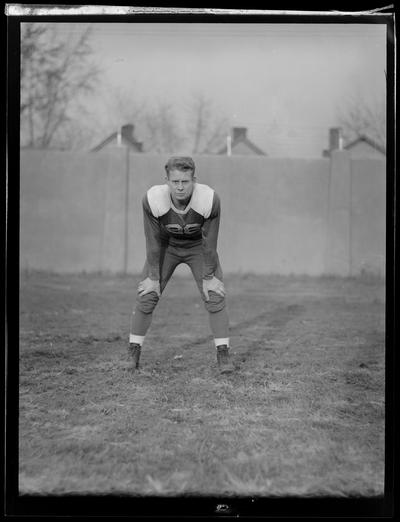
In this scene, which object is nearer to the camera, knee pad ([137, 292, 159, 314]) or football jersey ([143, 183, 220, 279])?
football jersey ([143, 183, 220, 279])

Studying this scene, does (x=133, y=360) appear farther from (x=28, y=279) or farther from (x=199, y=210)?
(x=28, y=279)

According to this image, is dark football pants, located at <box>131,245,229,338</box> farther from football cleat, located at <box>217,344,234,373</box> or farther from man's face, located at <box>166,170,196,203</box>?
man's face, located at <box>166,170,196,203</box>

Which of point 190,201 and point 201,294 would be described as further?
point 201,294

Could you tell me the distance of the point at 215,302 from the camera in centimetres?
426

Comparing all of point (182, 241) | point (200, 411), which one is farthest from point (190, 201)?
point (200, 411)

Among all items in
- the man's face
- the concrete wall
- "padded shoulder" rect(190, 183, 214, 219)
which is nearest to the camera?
the man's face

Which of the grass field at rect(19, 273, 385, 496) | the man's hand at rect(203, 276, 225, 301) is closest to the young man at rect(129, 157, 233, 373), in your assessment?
the man's hand at rect(203, 276, 225, 301)

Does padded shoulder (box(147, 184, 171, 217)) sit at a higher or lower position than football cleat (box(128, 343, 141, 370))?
higher

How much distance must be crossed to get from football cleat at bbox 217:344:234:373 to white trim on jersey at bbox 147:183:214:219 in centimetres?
97

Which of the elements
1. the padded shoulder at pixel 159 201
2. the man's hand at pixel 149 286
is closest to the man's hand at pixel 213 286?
the man's hand at pixel 149 286

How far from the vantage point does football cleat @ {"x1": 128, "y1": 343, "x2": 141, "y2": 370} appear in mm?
4418

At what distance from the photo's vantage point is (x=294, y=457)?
3.16m

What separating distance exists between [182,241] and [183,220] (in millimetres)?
195

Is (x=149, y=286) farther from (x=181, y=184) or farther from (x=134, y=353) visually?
(x=181, y=184)
